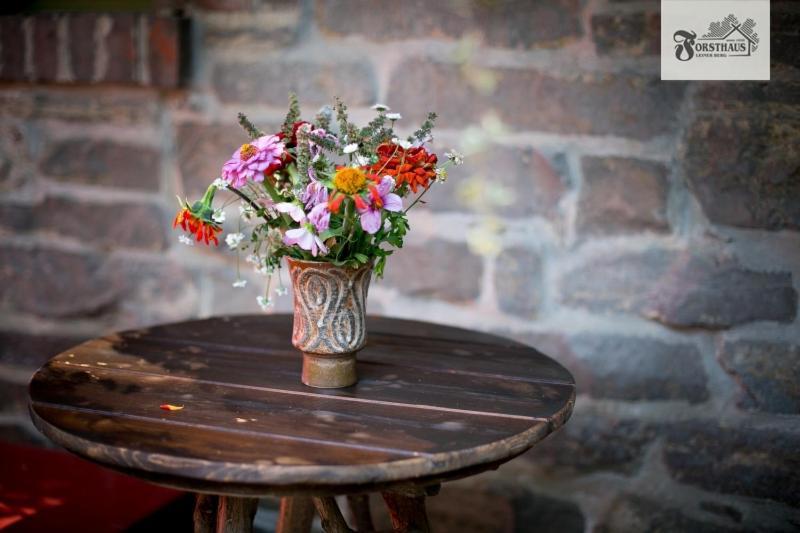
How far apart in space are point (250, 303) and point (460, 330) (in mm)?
772

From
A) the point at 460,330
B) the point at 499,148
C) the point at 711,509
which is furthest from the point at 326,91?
the point at 711,509

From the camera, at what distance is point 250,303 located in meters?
2.34

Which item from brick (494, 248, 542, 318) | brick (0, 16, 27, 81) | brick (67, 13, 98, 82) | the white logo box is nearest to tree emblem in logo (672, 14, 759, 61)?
the white logo box

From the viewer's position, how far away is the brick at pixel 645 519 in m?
2.02

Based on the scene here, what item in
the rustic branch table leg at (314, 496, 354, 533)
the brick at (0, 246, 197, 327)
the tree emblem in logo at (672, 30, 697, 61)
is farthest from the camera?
the brick at (0, 246, 197, 327)

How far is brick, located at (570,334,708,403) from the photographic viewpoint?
200 centimetres

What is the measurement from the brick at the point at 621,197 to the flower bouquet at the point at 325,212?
77 centimetres

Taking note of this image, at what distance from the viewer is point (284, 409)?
4.15ft

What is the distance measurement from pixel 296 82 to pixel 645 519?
60.4 inches

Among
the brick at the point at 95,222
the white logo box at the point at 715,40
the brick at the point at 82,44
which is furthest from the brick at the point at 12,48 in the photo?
the white logo box at the point at 715,40

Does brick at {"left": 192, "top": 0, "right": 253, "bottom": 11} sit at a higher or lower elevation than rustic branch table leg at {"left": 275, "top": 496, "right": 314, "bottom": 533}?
higher

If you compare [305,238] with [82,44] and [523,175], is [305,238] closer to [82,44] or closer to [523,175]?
[523,175]

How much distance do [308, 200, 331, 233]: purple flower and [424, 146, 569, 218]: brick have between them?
93 centimetres

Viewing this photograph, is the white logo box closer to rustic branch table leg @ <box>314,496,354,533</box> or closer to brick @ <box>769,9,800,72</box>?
brick @ <box>769,9,800,72</box>
